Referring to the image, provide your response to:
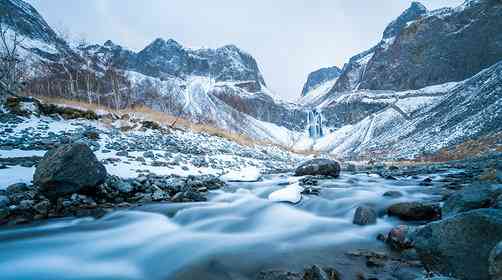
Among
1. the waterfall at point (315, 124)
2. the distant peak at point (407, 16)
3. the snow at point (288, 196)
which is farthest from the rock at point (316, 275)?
the distant peak at point (407, 16)

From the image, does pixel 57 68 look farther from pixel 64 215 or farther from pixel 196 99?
pixel 64 215

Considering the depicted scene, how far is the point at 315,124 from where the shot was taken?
5143 inches

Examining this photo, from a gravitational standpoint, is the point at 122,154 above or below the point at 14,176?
above

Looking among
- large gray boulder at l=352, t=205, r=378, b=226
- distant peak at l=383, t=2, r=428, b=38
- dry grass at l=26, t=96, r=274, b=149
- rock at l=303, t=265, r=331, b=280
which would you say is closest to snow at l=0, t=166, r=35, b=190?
rock at l=303, t=265, r=331, b=280

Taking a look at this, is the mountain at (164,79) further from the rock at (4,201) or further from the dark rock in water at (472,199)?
the dark rock in water at (472,199)

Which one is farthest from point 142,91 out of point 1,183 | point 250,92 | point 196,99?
point 1,183

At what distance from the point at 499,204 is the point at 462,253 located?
2.51m

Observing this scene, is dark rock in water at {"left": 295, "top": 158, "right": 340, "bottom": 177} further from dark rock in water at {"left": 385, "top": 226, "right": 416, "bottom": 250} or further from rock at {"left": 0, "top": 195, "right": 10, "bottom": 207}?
rock at {"left": 0, "top": 195, "right": 10, "bottom": 207}

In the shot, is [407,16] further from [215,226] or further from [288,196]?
[215,226]

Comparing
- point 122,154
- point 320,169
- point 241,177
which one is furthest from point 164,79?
point 241,177

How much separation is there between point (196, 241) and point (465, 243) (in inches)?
215

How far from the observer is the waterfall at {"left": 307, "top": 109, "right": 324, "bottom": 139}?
12306 cm

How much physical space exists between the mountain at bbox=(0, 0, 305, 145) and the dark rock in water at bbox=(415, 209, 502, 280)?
2589 inches

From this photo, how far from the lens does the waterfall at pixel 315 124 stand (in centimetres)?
12306
